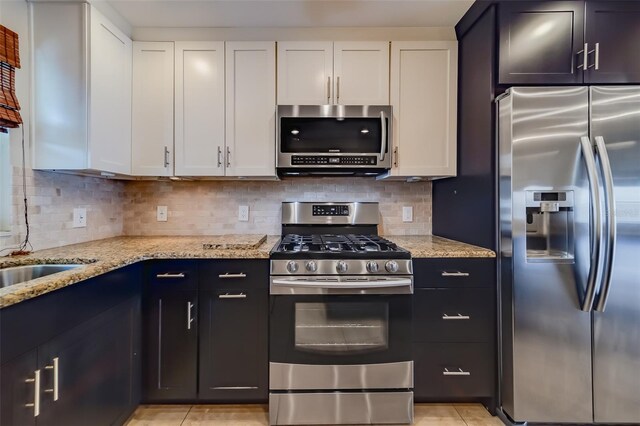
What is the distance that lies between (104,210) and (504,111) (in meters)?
2.59

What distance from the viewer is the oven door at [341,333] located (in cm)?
168

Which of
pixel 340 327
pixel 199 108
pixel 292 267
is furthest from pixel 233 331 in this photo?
pixel 199 108

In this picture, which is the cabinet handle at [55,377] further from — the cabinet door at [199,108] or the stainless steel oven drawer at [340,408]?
the cabinet door at [199,108]

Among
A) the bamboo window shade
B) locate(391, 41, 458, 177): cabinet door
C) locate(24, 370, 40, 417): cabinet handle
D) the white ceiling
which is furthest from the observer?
locate(391, 41, 458, 177): cabinet door

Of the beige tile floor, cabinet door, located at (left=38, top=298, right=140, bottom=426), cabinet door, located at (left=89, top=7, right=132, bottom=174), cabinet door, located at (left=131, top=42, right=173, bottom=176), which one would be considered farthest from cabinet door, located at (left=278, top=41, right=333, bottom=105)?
the beige tile floor

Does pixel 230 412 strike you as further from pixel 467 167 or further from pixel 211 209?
pixel 467 167

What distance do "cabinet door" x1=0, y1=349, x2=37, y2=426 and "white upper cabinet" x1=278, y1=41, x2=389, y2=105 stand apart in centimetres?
175

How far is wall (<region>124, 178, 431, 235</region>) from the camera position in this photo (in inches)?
94.3

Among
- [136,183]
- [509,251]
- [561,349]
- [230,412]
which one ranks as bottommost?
[230,412]

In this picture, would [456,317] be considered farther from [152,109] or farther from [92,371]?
[152,109]

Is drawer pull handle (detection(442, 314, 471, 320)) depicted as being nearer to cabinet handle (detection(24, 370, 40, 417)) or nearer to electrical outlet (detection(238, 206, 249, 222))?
electrical outlet (detection(238, 206, 249, 222))

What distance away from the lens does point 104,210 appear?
7.13 ft

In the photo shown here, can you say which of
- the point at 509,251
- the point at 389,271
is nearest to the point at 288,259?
the point at 389,271

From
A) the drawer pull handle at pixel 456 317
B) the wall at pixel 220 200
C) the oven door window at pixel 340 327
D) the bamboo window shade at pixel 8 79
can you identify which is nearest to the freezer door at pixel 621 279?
the drawer pull handle at pixel 456 317
